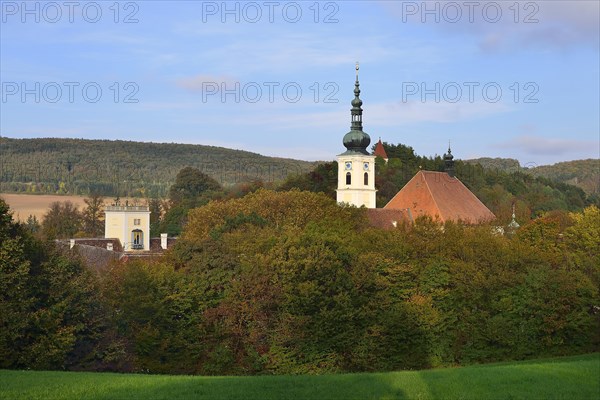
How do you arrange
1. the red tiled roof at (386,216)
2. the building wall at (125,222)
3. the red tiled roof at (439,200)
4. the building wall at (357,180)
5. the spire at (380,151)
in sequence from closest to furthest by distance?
the red tiled roof at (386,216) < the red tiled roof at (439,200) < the building wall at (357,180) < the building wall at (125,222) < the spire at (380,151)

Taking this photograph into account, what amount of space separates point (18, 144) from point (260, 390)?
468 feet

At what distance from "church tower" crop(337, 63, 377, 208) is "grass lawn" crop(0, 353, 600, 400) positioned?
55.1m

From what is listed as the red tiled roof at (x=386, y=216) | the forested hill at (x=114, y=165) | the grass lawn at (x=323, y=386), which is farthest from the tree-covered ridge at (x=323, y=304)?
the forested hill at (x=114, y=165)

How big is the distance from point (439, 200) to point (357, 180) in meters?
7.90

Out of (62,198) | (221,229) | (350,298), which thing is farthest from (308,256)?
(62,198)

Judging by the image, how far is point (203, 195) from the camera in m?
108

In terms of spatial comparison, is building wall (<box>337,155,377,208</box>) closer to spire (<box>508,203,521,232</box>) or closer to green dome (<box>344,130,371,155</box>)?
green dome (<box>344,130,371,155</box>)

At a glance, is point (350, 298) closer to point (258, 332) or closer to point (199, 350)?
point (258, 332)

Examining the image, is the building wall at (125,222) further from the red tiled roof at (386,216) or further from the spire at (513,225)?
the spire at (513,225)

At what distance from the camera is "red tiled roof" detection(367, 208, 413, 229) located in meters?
65.6

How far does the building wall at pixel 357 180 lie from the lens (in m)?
74.1

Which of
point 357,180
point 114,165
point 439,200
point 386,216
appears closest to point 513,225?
point 439,200

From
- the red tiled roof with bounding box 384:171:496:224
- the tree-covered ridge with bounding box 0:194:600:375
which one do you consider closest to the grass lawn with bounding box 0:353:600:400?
the tree-covered ridge with bounding box 0:194:600:375

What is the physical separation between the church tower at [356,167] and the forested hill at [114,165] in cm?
4817
